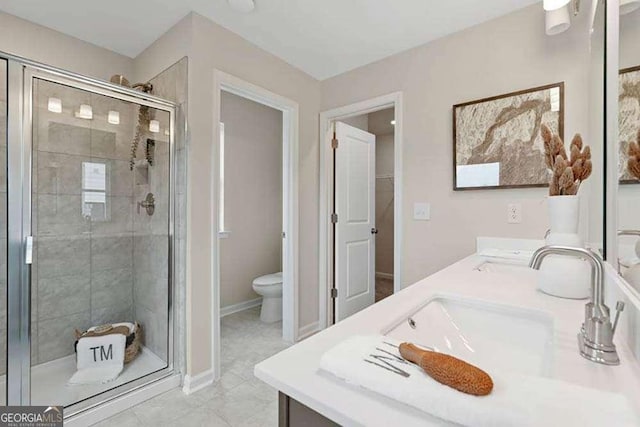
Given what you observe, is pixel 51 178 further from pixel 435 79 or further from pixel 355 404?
pixel 435 79

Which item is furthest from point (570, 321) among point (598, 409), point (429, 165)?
point (429, 165)

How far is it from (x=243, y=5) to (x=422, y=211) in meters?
1.78

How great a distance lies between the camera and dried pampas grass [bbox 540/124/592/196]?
3.34 ft

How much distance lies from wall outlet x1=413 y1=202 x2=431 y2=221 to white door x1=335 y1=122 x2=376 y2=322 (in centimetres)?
78

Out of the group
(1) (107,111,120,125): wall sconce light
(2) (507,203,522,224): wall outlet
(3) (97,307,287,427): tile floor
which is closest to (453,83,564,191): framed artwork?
(2) (507,203,522,224): wall outlet

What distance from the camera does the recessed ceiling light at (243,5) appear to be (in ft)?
5.70

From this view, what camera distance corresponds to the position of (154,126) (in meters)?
2.04

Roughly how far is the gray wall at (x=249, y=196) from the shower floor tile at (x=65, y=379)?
117 cm

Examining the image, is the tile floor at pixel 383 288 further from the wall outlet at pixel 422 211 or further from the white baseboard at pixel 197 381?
the white baseboard at pixel 197 381

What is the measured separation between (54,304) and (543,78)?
3512 mm

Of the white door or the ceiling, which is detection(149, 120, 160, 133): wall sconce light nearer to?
the ceiling

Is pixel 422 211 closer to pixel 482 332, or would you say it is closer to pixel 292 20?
pixel 482 332

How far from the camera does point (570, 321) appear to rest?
77 cm

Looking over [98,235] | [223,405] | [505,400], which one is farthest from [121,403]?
[505,400]
